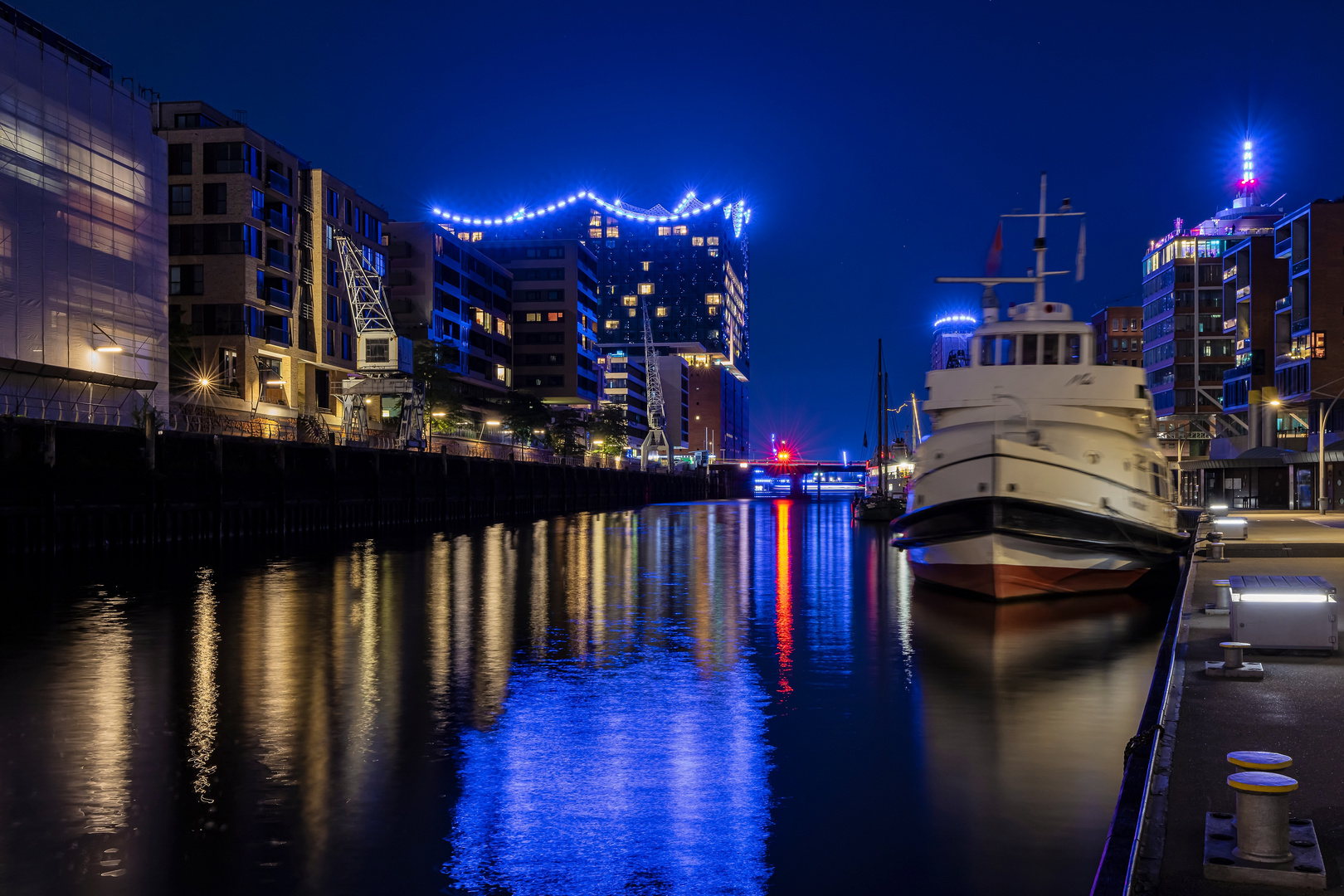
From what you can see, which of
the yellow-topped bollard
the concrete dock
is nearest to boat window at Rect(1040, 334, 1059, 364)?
the concrete dock

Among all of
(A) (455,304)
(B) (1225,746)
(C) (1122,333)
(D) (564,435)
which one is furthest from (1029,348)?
(C) (1122,333)

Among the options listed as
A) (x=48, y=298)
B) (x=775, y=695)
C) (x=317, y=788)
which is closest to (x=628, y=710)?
(x=775, y=695)

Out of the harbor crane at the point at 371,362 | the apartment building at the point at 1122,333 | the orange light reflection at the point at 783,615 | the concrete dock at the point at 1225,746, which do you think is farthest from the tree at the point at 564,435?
the concrete dock at the point at 1225,746

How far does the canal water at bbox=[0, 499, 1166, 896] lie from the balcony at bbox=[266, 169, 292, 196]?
66224 mm

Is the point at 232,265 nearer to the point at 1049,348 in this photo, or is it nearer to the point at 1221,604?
the point at 1049,348

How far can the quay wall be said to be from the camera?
1545 inches

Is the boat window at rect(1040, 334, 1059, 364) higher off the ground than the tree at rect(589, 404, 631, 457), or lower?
lower

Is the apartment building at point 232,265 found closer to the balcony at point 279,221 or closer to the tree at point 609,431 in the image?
the balcony at point 279,221

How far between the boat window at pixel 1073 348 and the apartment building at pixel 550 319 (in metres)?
139

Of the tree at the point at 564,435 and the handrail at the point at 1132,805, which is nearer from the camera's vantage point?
the handrail at the point at 1132,805

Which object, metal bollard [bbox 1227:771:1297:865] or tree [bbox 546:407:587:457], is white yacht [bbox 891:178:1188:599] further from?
tree [bbox 546:407:587:457]

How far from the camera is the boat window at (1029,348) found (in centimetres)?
2875

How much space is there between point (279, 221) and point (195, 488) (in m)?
44.5

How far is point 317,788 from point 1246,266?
376ft
